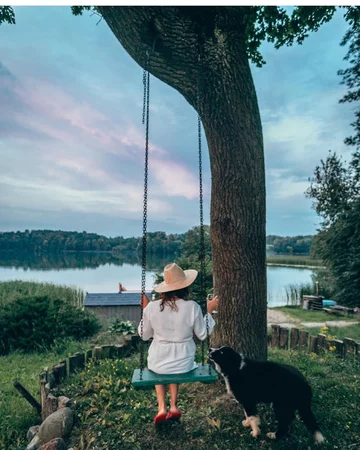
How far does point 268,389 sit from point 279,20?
458 cm

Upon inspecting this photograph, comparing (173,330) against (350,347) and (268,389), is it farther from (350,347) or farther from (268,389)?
(350,347)

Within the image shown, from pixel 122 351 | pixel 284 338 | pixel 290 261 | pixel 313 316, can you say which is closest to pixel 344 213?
pixel 313 316

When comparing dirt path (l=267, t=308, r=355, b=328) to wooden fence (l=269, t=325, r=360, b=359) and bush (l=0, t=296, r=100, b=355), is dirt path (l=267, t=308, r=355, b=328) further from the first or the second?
bush (l=0, t=296, r=100, b=355)

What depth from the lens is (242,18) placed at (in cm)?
350

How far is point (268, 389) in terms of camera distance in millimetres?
2736

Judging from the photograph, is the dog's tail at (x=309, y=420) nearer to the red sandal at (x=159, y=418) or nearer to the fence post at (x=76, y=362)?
the red sandal at (x=159, y=418)

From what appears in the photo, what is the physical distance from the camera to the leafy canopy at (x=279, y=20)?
436 centimetres

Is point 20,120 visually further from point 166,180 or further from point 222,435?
point 222,435

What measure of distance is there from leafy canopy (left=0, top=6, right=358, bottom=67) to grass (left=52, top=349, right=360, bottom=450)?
14.7ft

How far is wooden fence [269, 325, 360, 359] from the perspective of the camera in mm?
5156

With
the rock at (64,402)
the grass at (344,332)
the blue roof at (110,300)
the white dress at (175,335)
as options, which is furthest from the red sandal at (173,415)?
the blue roof at (110,300)

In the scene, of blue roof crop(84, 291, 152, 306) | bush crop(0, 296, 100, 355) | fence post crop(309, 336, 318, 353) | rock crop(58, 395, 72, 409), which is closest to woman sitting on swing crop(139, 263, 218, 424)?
rock crop(58, 395, 72, 409)

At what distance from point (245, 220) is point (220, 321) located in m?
1.11

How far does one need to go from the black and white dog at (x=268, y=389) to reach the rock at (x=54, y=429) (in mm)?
1598
